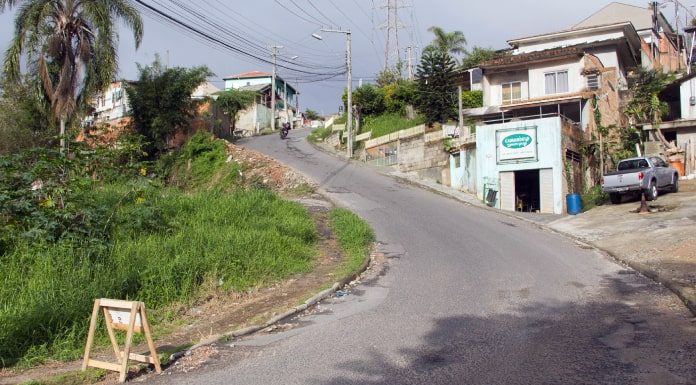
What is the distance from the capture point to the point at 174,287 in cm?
1097

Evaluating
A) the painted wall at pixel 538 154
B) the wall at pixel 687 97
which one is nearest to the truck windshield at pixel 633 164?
the painted wall at pixel 538 154

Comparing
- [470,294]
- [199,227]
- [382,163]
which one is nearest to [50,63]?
[199,227]

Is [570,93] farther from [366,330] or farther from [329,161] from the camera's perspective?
[366,330]

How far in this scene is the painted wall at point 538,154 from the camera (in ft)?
93.0

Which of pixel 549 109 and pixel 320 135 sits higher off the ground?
pixel 549 109

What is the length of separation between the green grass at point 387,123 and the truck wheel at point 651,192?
1928 centimetres

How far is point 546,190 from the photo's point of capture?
A: 94.0 ft

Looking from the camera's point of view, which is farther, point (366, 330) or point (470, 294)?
point (470, 294)

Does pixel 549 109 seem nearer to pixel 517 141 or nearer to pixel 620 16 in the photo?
pixel 517 141

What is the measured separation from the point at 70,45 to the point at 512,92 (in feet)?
86.5

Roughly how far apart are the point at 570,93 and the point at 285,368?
34739mm

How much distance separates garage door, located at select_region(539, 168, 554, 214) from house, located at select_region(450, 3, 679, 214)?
5 centimetres

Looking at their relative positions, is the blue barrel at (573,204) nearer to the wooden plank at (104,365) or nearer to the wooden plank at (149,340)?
the wooden plank at (149,340)

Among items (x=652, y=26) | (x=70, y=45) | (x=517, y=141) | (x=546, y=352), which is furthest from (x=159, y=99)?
(x=652, y=26)
